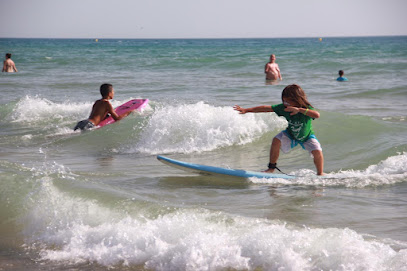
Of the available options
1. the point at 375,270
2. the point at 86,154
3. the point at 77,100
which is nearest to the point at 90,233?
the point at 375,270

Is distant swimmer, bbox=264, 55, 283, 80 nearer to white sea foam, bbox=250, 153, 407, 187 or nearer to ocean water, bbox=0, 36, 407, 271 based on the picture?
ocean water, bbox=0, 36, 407, 271

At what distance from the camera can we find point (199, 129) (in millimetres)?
9797

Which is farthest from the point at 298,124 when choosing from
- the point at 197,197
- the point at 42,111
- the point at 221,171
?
the point at 42,111

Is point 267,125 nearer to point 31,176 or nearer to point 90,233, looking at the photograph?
point 31,176

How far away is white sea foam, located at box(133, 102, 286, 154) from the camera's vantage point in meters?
9.42

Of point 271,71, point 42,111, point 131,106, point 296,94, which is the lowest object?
point 42,111

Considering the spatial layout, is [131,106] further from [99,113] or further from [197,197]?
[197,197]

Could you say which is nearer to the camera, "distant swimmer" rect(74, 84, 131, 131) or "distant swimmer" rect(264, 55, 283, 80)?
Answer: "distant swimmer" rect(74, 84, 131, 131)

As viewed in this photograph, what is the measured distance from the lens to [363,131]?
972cm

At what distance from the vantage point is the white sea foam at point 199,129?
942 centimetres

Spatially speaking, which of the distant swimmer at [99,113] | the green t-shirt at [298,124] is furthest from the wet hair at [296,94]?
the distant swimmer at [99,113]

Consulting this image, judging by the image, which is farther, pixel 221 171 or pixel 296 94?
pixel 221 171

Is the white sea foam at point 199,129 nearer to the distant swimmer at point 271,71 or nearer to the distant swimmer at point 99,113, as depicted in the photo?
the distant swimmer at point 99,113

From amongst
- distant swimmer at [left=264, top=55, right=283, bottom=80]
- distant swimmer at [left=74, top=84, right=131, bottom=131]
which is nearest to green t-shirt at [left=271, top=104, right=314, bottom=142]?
distant swimmer at [left=74, top=84, right=131, bottom=131]
